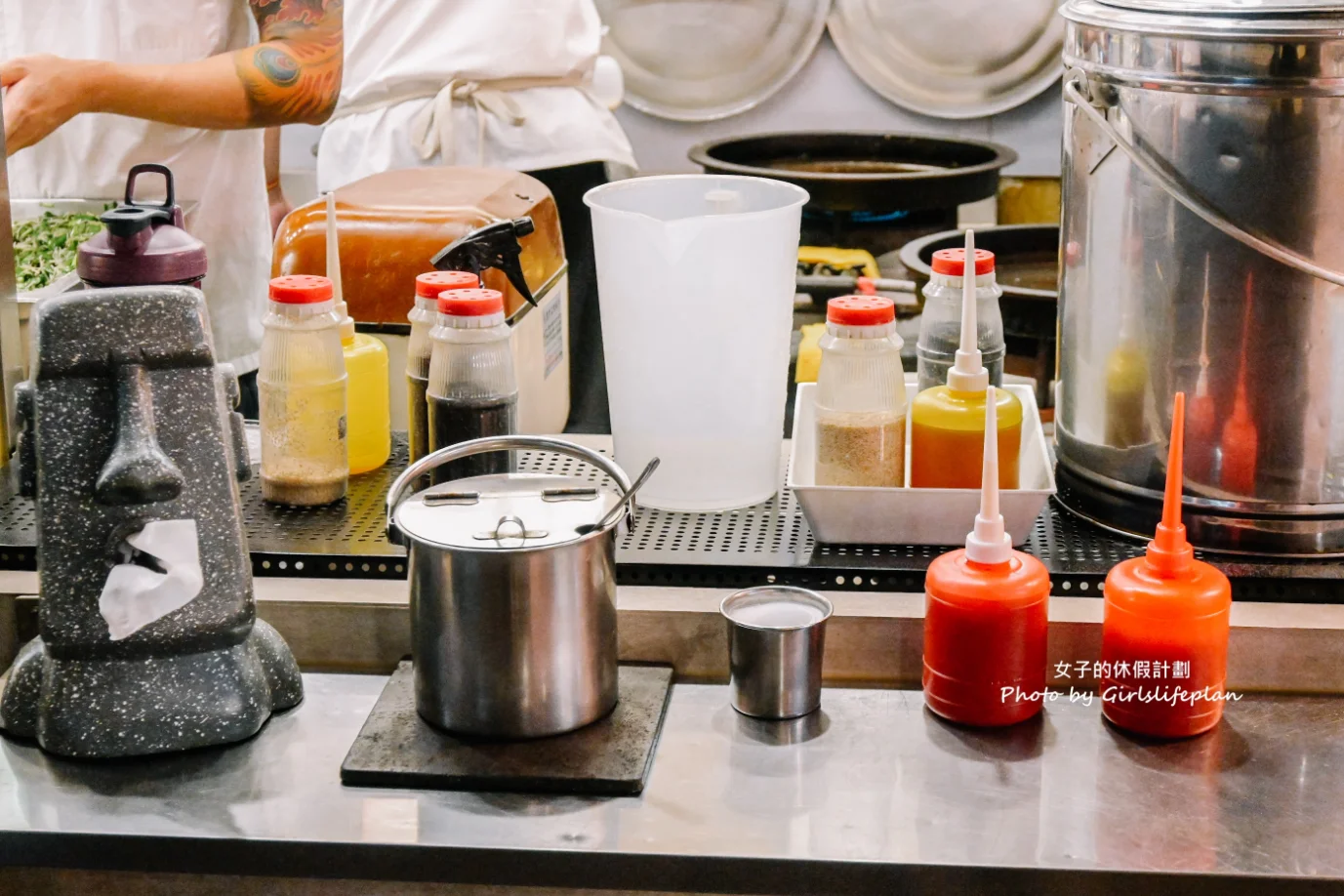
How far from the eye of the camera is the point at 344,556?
1.36m

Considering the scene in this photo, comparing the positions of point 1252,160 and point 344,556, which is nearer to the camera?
point 1252,160

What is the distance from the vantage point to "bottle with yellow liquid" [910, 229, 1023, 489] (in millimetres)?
1314

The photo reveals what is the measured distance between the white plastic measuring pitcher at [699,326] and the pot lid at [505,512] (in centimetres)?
22

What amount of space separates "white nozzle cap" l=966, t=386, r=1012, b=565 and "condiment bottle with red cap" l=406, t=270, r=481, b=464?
0.55 m

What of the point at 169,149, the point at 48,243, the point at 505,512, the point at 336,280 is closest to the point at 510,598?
the point at 505,512

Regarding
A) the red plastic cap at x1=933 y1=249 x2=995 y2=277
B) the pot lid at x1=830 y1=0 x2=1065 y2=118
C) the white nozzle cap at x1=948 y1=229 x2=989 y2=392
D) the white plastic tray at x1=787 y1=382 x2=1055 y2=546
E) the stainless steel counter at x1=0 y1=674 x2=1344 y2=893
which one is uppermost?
the pot lid at x1=830 y1=0 x2=1065 y2=118

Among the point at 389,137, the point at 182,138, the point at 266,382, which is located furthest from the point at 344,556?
the point at 389,137

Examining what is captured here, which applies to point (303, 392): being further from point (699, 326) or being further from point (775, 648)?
point (775, 648)

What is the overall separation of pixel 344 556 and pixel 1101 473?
707 millimetres

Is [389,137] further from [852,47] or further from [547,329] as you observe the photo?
[852,47]

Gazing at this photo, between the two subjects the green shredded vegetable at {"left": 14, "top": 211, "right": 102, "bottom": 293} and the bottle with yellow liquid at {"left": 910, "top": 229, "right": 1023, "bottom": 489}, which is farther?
the green shredded vegetable at {"left": 14, "top": 211, "right": 102, "bottom": 293}

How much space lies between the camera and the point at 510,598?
3.63 feet

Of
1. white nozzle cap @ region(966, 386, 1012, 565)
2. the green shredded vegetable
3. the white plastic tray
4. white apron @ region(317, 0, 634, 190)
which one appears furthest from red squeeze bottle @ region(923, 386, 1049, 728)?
white apron @ region(317, 0, 634, 190)

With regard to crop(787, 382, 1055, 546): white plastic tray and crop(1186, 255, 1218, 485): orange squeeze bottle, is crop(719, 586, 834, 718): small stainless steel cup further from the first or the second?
crop(1186, 255, 1218, 485): orange squeeze bottle
